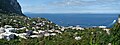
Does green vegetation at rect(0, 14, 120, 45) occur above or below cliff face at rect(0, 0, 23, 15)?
above

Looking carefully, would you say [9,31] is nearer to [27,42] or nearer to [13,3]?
[27,42]

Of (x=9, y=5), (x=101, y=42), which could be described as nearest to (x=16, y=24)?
(x=101, y=42)

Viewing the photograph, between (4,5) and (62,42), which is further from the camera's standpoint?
(4,5)

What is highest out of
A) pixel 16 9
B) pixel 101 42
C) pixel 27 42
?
pixel 101 42

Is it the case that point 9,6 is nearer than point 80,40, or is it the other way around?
point 80,40

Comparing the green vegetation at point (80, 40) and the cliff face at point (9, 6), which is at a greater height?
the green vegetation at point (80, 40)

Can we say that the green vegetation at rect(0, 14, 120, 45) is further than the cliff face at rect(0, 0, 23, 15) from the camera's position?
No

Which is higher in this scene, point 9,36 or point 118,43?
point 118,43

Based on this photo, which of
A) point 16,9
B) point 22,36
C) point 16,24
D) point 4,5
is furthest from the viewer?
point 16,9

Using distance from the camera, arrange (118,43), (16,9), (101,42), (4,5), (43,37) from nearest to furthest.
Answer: (118,43)
(101,42)
(43,37)
(4,5)
(16,9)

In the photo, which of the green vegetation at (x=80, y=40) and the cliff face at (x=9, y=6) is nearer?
the green vegetation at (x=80, y=40)

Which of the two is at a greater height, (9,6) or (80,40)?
(80,40)
